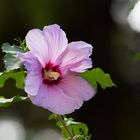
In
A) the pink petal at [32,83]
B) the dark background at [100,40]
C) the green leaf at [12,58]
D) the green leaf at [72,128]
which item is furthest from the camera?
the dark background at [100,40]

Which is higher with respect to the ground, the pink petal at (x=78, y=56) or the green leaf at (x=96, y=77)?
the pink petal at (x=78, y=56)

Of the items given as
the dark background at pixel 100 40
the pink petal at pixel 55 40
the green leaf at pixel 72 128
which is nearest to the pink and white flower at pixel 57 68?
the pink petal at pixel 55 40

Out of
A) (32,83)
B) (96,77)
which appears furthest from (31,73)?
(96,77)

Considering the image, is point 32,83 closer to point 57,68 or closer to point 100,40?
point 57,68

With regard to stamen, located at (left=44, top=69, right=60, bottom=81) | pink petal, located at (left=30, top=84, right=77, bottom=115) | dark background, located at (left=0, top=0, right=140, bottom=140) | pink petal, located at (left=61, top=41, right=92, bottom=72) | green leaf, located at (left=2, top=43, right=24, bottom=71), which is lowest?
dark background, located at (left=0, top=0, right=140, bottom=140)

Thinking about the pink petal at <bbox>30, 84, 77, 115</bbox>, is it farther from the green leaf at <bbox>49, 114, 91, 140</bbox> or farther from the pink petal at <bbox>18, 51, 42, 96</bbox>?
the green leaf at <bbox>49, 114, 91, 140</bbox>

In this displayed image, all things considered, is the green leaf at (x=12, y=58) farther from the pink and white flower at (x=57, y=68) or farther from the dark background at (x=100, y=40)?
the dark background at (x=100, y=40)

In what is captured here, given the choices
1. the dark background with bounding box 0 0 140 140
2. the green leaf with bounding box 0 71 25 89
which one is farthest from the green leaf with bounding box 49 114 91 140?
the dark background with bounding box 0 0 140 140
